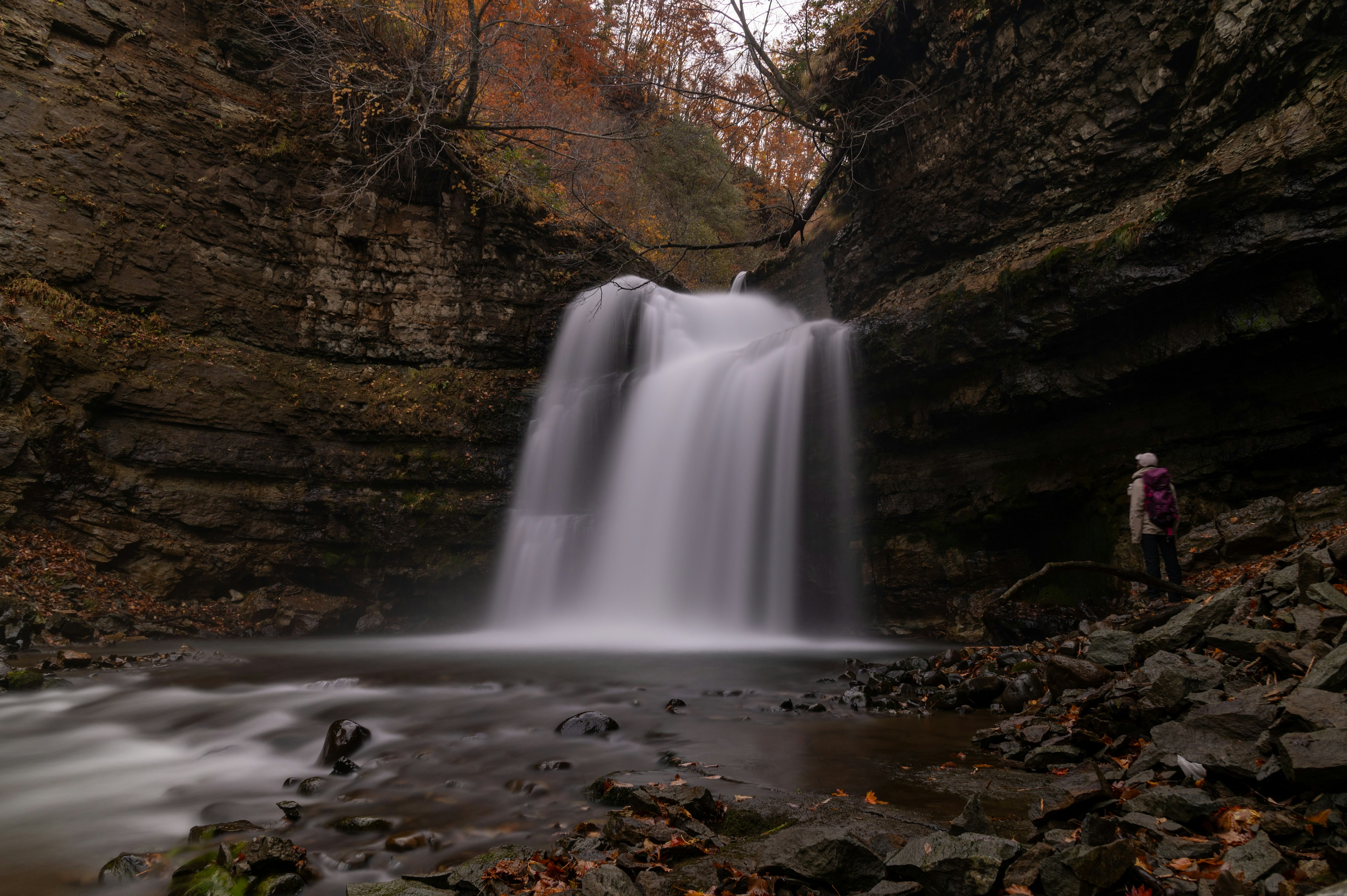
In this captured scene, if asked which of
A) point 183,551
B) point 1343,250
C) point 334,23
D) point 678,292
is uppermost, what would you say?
point 334,23

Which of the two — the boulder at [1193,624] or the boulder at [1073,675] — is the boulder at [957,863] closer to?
the boulder at [1073,675]

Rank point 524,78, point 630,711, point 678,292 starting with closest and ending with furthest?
1. point 630,711
2. point 524,78
3. point 678,292

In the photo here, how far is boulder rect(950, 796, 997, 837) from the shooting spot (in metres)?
2.54

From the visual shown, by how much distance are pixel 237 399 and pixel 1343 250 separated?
1601 cm

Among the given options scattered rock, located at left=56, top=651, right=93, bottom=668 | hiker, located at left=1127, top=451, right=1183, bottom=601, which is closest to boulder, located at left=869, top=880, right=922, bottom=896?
hiker, located at left=1127, top=451, right=1183, bottom=601

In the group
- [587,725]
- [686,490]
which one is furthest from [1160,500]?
[686,490]

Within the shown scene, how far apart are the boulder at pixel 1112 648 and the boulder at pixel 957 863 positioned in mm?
3044

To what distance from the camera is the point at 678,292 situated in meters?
19.3

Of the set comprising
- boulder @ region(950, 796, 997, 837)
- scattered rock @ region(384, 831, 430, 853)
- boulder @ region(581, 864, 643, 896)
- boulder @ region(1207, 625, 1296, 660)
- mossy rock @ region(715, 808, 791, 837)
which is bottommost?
scattered rock @ region(384, 831, 430, 853)

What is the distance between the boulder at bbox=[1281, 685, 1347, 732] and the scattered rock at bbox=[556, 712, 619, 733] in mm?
4120

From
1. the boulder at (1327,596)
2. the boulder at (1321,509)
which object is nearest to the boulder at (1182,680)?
the boulder at (1327,596)

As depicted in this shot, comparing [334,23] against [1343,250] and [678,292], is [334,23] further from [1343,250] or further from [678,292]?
[1343,250]

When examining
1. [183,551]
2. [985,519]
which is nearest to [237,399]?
[183,551]

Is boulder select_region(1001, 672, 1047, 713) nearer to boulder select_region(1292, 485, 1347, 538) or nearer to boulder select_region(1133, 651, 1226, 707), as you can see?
boulder select_region(1133, 651, 1226, 707)
